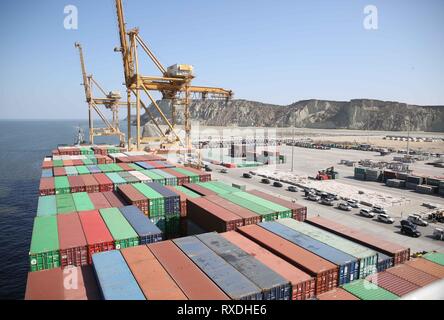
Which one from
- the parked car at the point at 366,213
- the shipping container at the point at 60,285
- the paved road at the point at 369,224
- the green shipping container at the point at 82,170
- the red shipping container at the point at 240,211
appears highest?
the green shipping container at the point at 82,170

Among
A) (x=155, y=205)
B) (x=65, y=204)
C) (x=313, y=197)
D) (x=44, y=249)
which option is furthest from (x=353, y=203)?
(x=44, y=249)

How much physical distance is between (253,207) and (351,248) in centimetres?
934

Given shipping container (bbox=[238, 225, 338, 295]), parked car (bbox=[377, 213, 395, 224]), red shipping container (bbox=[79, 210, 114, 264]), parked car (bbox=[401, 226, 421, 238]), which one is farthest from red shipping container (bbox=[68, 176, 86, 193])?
parked car (bbox=[401, 226, 421, 238])

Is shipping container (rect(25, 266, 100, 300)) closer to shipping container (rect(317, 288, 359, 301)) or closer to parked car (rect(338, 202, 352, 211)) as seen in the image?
shipping container (rect(317, 288, 359, 301))

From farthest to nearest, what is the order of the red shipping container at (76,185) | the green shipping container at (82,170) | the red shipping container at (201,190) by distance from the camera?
the green shipping container at (82,170)
the red shipping container at (76,185)
the red shipping container at (201,190)

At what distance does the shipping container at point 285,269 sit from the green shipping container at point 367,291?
2.52 m

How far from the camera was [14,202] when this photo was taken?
5559 centimetres

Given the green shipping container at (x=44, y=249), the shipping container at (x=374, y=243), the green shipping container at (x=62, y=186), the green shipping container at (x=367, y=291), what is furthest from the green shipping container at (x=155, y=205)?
the green shipping container at (x=367, y=291)

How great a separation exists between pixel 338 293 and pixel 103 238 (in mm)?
15022

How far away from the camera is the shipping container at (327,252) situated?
1778 cm

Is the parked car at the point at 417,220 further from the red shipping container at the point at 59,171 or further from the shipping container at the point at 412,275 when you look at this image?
the red shipping container at the point at 59,171

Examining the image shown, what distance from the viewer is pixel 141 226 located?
23000 mm

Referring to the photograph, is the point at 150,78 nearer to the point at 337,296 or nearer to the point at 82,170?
the point at 82,170
